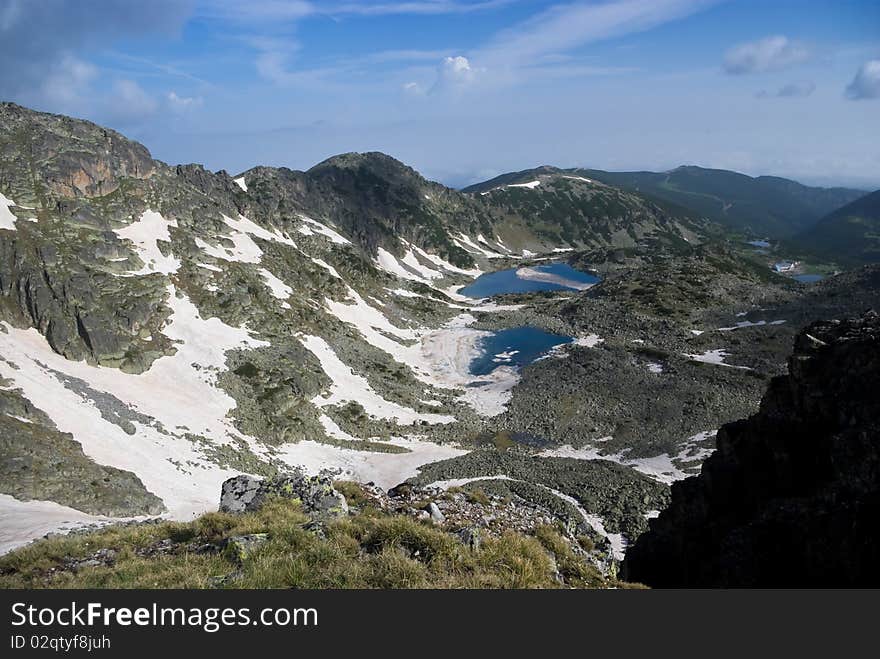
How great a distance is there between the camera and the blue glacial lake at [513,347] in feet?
308

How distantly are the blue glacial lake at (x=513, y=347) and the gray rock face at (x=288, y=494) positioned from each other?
73.6m

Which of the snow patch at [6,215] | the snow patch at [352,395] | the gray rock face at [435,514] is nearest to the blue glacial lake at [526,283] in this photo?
the snow patch at [352,395]

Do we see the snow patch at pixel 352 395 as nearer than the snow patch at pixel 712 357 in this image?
Yes

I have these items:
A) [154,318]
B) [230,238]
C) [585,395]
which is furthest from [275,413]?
[230,238]

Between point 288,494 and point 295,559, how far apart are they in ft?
21.1

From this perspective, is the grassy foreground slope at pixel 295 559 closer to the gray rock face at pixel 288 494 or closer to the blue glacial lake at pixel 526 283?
the gray rock face at pixel 288 494

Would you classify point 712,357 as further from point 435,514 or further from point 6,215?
point 6,215

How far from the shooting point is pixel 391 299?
127 m

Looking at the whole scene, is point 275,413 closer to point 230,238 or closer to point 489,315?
point 230,238

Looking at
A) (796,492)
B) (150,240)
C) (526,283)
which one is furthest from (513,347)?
(526,283)

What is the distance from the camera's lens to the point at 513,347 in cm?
10388

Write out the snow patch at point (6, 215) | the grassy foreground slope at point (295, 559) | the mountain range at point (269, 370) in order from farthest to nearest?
the snow patch at point (6, 215) < the mountain range at point (269, 370) < the grassy foreground slope at point (295, 559)

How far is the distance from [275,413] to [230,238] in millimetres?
52043

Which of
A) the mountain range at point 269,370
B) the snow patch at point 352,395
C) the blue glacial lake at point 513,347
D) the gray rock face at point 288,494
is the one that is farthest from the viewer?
the blue glacial lake at point 513,347
